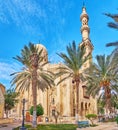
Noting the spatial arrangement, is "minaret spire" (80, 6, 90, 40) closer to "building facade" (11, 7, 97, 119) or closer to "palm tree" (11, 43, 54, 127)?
"building facade" (11, 7, 97, 119)

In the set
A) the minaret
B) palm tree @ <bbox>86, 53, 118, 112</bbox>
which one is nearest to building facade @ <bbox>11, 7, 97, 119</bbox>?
the minaret

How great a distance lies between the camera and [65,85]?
6594 centimetres

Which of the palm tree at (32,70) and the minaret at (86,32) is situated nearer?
the palm tree at (32,70)

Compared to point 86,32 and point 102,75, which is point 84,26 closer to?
point 86,32

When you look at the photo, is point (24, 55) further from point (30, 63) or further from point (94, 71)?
point (94, 71)

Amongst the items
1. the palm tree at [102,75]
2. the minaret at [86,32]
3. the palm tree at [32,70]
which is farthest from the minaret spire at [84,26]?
the palm tree at [32,70]

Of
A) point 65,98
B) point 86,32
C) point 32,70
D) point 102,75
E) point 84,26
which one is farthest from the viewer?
point 86,32

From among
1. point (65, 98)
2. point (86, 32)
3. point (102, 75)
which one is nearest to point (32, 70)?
point (102, 75)

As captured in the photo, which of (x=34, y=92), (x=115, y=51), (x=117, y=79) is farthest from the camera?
(x=117, y=79)

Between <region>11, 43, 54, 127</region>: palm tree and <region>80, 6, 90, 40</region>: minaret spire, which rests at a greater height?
<region>80, 6, 90, 40</region>: minaret spire

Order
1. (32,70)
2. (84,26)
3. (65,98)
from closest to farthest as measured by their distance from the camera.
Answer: (32,70) < (65,98) < (84,26)

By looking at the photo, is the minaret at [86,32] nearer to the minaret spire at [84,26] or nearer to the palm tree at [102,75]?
the minaret spire at [84,26]

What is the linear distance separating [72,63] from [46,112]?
31.6 meters

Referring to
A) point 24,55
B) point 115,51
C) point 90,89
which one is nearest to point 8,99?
point 90,89
